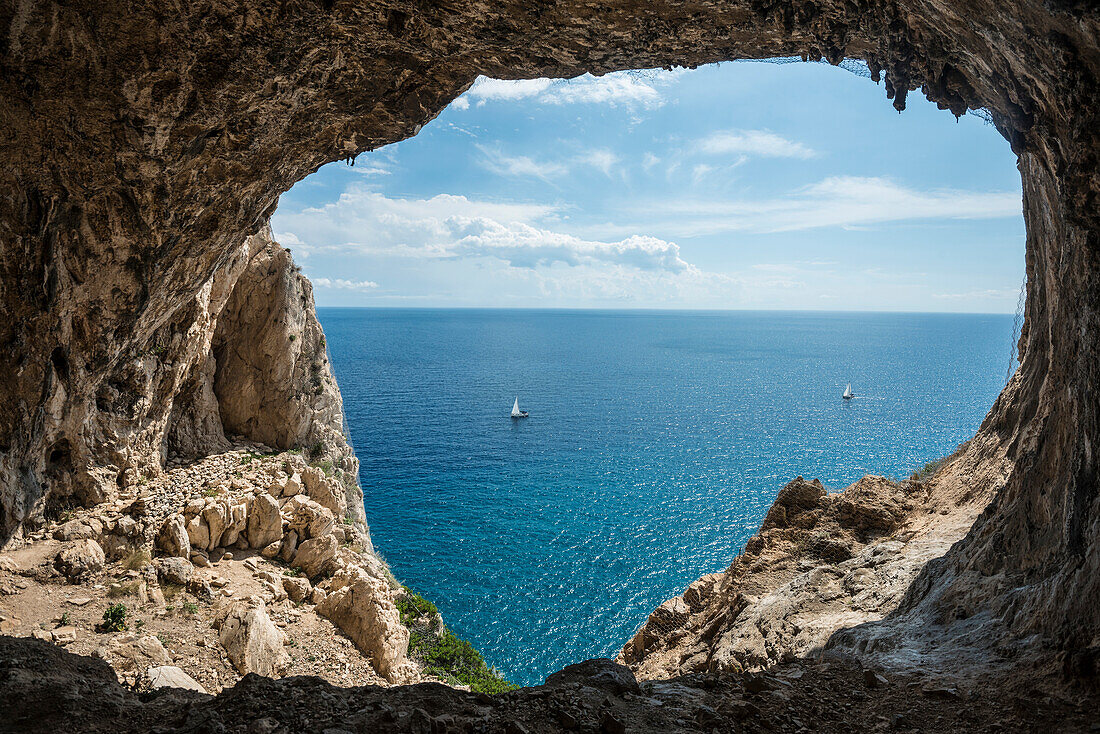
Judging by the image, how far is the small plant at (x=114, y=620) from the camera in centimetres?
1272

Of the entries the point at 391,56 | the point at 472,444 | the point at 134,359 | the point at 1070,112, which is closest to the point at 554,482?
the point at 472,444

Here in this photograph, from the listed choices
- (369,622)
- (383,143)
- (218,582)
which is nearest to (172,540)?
(218,582)

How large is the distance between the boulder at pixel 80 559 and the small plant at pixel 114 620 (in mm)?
1446

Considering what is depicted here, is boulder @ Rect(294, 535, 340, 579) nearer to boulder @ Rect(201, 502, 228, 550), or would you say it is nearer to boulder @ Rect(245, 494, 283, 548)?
boulder @ Rect(245, 494, 283, 548)

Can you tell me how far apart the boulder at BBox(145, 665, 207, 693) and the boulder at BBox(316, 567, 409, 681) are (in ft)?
18.1

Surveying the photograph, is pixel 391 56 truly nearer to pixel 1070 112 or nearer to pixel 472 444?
pixel 1070 112

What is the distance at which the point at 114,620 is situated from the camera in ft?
42.1

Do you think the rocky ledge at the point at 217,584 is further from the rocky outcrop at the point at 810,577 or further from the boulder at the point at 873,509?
the boulder at the point at 873,509

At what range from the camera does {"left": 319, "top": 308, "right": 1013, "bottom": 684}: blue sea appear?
32125 millimetres

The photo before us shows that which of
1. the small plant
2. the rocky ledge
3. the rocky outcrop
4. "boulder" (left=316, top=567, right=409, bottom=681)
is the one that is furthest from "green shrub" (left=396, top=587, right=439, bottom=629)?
the small plant

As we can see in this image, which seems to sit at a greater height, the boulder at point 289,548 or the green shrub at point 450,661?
the boulder at point 289,548

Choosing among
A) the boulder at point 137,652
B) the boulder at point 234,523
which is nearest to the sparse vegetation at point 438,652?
the boulder at point 234,523

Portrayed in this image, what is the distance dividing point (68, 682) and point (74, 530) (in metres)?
10.4

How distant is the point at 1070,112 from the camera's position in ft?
18.7
